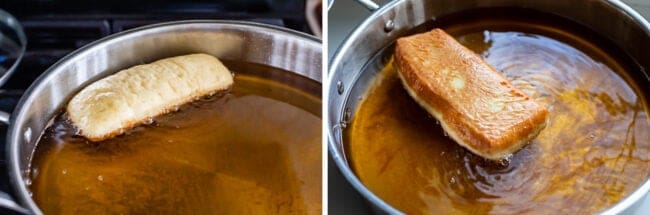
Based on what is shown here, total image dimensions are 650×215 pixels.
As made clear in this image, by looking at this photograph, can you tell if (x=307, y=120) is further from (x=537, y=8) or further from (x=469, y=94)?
(x=537, y=8)

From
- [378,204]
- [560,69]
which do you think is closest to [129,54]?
[378,204]

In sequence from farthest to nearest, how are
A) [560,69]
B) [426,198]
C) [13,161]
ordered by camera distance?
[560,69] < [426,198] < [13,161]

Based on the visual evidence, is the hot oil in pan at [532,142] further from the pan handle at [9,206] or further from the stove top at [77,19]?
the pan handle at [9,206]

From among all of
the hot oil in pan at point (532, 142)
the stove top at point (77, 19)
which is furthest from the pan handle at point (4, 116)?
the hot oil in pan at point (532, 142)

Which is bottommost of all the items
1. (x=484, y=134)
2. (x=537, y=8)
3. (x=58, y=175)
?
(x=58, y=175)

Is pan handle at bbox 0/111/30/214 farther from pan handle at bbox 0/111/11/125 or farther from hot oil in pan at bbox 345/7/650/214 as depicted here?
hot oil in pan at bbox 345/7/650/214

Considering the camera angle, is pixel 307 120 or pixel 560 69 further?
pixel 560 69
